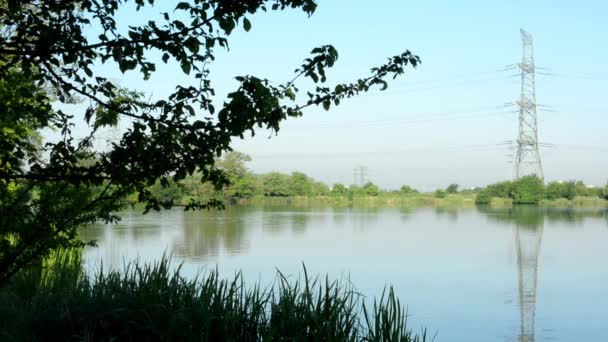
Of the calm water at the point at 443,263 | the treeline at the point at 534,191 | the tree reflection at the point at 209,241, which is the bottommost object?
the calm water at the point at 443,263

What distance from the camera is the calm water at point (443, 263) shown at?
957 cm

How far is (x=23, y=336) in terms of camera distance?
429 centimetres

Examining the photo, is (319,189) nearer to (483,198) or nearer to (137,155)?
(483,198)

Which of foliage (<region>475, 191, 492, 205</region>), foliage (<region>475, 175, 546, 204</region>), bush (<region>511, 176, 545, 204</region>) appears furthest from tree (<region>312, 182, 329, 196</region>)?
bush (<region>511, 176, 545, 204</region>)

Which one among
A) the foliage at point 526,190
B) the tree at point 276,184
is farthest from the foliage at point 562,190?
the tree at point 276,184

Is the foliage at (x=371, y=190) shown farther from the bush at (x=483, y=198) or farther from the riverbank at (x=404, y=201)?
the bush at (x=483, y=198)

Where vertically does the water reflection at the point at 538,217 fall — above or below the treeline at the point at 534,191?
below

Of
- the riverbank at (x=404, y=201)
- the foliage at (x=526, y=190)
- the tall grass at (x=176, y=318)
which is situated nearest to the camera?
the tall grass at (x=176, y=318)

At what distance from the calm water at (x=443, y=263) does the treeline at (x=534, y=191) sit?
91.7 feet

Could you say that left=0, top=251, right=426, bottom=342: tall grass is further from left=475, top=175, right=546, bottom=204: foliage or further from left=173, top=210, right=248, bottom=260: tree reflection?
left=475, top=175, right=546, bottom=204: foliage

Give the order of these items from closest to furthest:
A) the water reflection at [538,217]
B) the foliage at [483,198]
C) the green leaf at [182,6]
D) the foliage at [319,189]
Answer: the green leaf at [182,6] → the water reflection at [538,217] → the foliage at [483,198] → the foliage at [319,189]

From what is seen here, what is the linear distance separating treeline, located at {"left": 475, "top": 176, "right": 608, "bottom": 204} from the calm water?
91.7 feet

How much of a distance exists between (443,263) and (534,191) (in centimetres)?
4064

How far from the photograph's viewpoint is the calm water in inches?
377
